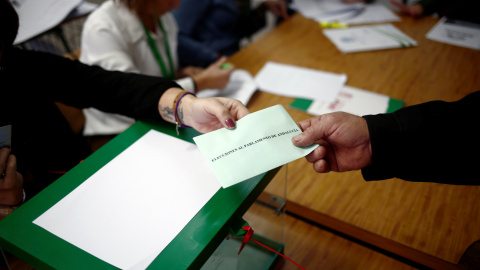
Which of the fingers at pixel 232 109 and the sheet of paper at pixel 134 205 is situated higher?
the fingers at pixel 232 109

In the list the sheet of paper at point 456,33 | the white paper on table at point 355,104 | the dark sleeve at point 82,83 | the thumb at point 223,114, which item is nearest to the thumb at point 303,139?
the thumb at point 223,114

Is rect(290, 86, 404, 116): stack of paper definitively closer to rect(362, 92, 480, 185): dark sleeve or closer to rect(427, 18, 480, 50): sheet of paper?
rect(362, 92, 480, 185): dark sleeve

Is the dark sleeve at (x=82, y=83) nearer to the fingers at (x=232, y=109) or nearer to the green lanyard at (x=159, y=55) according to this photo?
the fingers at (x=232, y=109)

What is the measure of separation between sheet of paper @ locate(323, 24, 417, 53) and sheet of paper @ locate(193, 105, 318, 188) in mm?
995

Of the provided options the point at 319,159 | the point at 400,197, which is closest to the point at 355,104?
the point at 400,197

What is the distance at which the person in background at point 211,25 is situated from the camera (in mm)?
1822

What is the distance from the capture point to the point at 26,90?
0.77 metres

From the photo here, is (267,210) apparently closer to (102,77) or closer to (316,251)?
(316,251)

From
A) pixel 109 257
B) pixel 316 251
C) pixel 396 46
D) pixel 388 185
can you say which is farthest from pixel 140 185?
pixel 396 46

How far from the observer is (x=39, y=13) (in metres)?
1.16

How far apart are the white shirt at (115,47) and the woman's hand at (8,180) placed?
0.58 metres

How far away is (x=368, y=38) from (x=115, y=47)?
1.18m

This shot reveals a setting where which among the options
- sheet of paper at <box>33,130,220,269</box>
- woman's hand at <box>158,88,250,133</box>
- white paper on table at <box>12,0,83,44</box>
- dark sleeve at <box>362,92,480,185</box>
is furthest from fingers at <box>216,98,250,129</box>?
white paper on table at <box>12,0,83,44</box>

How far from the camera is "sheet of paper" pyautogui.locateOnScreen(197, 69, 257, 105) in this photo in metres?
1.16
